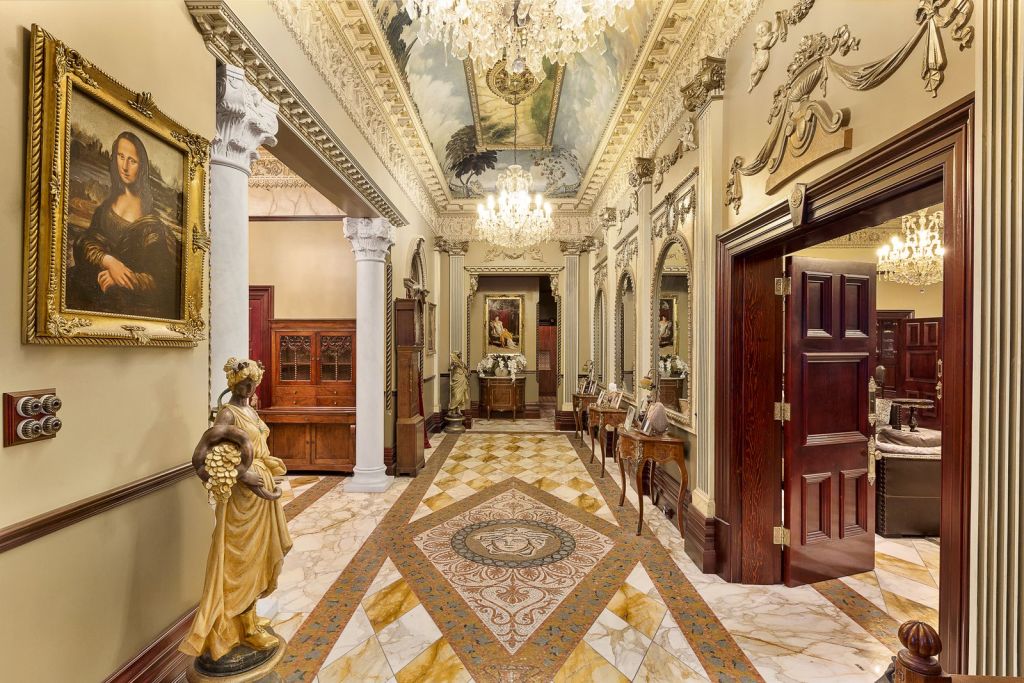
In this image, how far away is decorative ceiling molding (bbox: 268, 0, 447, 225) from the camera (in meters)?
3.44

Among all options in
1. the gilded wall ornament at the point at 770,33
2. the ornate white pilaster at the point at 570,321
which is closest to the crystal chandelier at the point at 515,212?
the ornate white pilaster at the point at 570,321

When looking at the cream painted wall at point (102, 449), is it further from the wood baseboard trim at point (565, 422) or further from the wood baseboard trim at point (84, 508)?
the wood baseboard trim at point (565, 422)

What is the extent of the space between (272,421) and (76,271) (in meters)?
5.05

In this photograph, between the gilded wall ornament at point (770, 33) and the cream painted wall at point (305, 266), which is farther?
the cream painted wall at point (305, 266)

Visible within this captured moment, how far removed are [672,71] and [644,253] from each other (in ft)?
6.06

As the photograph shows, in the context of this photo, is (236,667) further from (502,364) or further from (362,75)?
(502,364)

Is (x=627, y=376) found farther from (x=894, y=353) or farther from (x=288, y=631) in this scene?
(x=894, y=353)

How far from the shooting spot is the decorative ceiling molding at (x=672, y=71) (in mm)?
3447

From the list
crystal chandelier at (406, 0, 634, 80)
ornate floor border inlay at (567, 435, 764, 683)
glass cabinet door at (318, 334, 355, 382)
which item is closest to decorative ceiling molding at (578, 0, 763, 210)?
crystal chandelier at (406, 0, 634, 80)

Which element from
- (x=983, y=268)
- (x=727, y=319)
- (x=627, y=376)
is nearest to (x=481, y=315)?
(x=627, y=376)

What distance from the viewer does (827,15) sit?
243cm

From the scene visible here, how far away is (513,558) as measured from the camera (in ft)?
12.4

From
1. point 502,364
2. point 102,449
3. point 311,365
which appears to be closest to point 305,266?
point 311,365

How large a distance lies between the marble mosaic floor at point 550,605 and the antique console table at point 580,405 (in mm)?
3500
